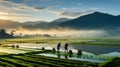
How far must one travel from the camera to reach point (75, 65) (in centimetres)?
4222

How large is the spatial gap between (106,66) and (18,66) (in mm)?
14283

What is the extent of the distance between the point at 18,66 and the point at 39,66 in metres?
4.94

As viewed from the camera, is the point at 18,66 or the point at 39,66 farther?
the point at 18,66

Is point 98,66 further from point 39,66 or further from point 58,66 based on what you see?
point 39,66

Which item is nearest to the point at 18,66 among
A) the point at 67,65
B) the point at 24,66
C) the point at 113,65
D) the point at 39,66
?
the point at 24,66

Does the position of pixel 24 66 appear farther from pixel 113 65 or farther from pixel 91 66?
pixel 113 65

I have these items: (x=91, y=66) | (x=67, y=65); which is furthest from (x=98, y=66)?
(x=67, y=65)

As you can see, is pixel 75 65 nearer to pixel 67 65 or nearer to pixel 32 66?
pixel 67 65

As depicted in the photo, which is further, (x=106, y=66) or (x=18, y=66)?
(x=18, y=66)

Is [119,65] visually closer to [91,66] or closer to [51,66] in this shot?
[91,66]

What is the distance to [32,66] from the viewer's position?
40500 mm

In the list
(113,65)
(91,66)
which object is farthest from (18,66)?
(113,65)

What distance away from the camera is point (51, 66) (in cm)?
4278

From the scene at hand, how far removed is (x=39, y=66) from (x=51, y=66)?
248 centimetres
